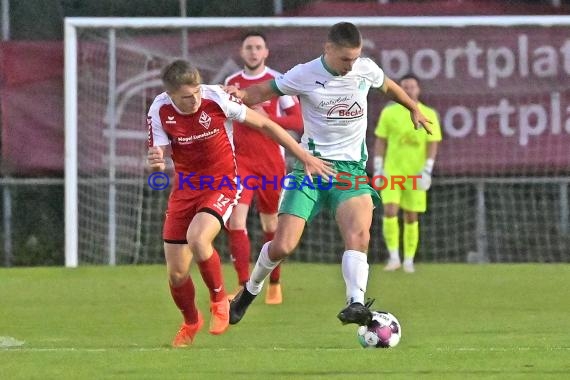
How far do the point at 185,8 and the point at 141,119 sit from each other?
1.82 meters

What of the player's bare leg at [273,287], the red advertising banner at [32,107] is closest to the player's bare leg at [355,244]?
the player's bare leg at [273,287]

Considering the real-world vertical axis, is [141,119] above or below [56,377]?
above

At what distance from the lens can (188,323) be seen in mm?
8984

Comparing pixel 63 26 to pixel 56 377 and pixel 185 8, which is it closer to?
pixel 185 8

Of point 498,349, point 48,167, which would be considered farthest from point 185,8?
point 498,349

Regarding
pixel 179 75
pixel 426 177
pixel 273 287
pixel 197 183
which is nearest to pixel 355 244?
pixel 197 183

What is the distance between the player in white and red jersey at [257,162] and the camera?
38.6ft

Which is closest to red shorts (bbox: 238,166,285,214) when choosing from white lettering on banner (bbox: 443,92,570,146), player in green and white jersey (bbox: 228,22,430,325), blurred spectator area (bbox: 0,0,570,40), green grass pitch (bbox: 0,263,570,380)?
green grass pitch (bbox: 0,263,570,380)

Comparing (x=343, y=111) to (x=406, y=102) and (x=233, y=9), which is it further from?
(x=233, y=9)

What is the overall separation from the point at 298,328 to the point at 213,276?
1301mm

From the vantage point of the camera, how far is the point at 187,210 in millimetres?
9023

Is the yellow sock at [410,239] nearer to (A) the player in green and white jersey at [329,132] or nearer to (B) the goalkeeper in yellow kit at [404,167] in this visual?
(B) the goalkeeper in yellow kit at [404,167]

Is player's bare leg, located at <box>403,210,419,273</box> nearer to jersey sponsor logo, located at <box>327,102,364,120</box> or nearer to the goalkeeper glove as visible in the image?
the goalkeeper glove

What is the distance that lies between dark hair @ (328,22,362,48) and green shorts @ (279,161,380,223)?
820 mm
